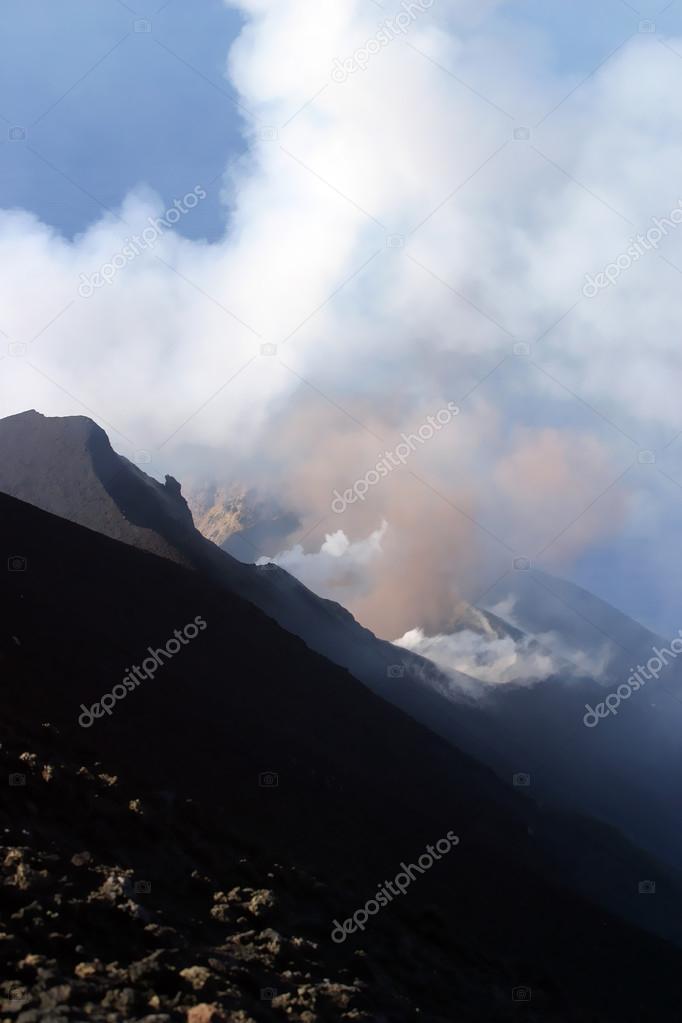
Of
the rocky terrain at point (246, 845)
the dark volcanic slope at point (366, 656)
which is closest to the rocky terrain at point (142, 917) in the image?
the rocky terrain at point (246, 845)

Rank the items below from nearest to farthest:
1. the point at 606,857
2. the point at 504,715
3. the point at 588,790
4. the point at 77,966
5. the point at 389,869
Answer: the point at 77,966
the point at 389,869
the point at 606,857
the point at 588,790
the point at 504,715

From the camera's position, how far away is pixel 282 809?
36.8 meters

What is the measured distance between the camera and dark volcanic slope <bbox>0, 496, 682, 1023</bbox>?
1770 centimetres

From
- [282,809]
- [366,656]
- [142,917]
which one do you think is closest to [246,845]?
[142,917]

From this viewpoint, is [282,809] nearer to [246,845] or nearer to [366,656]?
[246,845]

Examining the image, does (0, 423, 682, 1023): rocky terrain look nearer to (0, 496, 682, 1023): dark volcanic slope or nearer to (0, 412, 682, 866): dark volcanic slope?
(0, 496, 682, 1023): dark volcanic slope

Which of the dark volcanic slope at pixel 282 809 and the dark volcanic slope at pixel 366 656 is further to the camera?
the dark volcanic slope at pixel 366 656

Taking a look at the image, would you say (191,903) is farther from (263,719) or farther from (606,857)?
(606,857)

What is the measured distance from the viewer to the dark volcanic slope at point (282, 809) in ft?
58.1

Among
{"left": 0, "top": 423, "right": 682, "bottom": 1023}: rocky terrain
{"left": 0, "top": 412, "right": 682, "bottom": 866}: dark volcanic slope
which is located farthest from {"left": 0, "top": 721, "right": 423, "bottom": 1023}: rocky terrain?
{"left": 0, "top": 412, "right": 682, "bottom": 866}: dark volcanic slope

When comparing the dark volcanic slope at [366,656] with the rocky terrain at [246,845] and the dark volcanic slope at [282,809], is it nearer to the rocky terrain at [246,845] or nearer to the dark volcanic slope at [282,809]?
the rocky terrain at [246,845]

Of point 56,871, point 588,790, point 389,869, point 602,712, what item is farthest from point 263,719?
point 602,712

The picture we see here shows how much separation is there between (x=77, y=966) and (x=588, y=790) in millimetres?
95398

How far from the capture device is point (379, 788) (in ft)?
148
